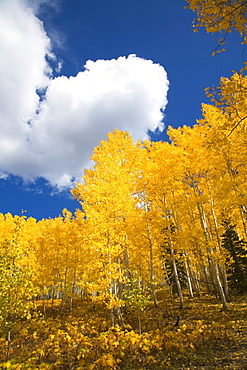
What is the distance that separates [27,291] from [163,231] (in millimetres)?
8149

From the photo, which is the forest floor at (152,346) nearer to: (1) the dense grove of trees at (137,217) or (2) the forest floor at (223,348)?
(2) the forest floor at (223,348)

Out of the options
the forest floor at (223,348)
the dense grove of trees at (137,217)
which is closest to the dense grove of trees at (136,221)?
the dense grove of trees at (137,217)

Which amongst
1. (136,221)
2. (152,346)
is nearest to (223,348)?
(152,346)

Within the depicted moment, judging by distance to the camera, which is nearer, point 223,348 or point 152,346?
point 223,348

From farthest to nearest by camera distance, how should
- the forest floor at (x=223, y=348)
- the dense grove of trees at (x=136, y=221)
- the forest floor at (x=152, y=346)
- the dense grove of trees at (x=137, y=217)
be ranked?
the dense grove of trees at (x=137, y=217)
the dense grove of trees at (x=136, y=221)
the forest floor at (x=152, y=346)
the forest floor at (x=223, y=348)

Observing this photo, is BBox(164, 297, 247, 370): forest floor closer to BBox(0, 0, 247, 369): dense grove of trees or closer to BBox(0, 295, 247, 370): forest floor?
BBox(0, 295, 247, 370): forest floor

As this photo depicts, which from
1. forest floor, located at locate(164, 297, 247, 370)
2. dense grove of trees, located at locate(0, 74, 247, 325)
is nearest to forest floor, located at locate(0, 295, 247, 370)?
forest floor, located at locate(164, 297, 247, 370)

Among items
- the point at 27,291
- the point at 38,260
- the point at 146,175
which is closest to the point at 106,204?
the point at 146,175

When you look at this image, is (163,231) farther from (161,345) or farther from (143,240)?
(161,345)

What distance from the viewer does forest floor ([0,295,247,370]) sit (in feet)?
17.8

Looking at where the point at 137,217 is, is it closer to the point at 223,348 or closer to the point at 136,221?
the point at 136,221

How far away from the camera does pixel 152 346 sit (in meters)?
6.51

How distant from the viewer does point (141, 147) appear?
45.6ft

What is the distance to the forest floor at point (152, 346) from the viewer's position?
542 cm
